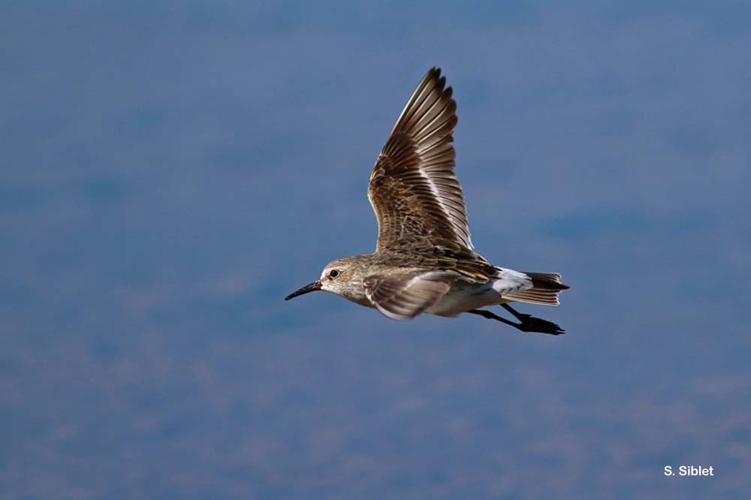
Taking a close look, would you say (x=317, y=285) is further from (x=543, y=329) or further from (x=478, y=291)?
(x=543, y=329)

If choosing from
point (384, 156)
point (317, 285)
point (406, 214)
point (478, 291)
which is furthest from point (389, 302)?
point (384, 156)

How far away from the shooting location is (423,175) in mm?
15656

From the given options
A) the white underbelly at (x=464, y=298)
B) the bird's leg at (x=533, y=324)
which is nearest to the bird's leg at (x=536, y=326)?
the bird's leg at (x=533, y=324)

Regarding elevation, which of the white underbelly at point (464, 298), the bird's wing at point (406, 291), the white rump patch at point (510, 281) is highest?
the white rump patch at point (510, 281)

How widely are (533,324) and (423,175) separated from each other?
225 centimetres

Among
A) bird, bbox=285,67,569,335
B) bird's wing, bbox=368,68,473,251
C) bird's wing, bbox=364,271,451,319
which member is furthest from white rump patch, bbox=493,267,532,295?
bird's wing, bbox=368,68,473,251

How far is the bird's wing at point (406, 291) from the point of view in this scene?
37.2ft

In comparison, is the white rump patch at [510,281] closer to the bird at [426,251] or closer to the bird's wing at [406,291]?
the bird at [426,251]

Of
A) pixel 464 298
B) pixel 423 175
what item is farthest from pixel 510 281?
pixel 423 175

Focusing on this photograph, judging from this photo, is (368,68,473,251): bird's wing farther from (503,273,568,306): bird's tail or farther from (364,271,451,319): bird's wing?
(364,271,451,319): bird's wing

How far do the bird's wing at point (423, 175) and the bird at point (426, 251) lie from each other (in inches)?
0.5

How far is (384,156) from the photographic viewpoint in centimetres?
1591

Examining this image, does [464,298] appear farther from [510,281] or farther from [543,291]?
[543,291]

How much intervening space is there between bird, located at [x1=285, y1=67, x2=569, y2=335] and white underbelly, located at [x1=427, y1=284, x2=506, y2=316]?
1cm
